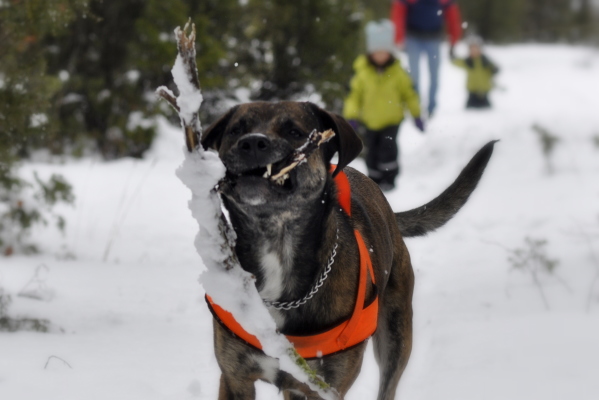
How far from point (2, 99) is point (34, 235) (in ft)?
7.42

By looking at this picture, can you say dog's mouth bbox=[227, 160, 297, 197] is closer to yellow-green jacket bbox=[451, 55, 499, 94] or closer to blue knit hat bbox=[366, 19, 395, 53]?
blue knit hat bbox=[366, 19, 395, 53]

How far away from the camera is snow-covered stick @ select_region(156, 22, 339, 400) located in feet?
6.74

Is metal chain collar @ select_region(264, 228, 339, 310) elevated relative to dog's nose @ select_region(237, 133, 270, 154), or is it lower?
lower


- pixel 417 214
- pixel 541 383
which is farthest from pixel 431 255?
pixel 541 383

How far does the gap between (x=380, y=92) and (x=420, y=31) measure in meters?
3.62

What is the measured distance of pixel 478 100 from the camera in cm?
1736

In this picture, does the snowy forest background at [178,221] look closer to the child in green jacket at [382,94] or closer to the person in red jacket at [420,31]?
the child in green jacket at [382,94]

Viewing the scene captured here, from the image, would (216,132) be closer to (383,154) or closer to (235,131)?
(235,131)

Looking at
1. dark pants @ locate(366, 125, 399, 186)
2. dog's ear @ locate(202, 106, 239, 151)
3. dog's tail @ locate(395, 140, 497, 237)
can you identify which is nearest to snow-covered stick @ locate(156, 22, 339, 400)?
dog's ear @ locate(202, 106, 239, 151)

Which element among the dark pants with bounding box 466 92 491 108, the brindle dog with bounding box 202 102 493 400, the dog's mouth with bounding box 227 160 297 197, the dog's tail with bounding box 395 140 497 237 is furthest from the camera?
the dark pants with bounding box 466 92 491 108

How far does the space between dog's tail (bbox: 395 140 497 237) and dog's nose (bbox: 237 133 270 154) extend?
1628mm

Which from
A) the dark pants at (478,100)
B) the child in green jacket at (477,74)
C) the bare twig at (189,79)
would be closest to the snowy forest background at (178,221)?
the bare twig at (189,79)

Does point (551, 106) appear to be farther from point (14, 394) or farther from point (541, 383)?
point (14, 394)

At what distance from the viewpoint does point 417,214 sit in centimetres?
414
